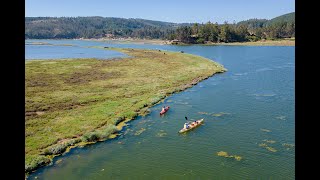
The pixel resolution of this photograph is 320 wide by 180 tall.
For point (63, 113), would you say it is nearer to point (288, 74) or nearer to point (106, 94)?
point (106, 94)

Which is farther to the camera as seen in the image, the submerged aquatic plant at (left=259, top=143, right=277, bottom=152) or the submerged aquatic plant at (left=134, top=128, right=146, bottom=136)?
the submerged aquatic plant at (left=134, top=128, right=146, bottom=136)

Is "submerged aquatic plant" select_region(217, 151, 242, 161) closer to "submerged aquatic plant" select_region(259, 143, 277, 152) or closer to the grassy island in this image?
"submerged aquatic plant" select_region(259, 143, 277, 152)

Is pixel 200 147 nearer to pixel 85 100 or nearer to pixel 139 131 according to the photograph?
pixel 139 131

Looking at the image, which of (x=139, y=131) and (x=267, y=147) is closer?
(x=267, y=147)

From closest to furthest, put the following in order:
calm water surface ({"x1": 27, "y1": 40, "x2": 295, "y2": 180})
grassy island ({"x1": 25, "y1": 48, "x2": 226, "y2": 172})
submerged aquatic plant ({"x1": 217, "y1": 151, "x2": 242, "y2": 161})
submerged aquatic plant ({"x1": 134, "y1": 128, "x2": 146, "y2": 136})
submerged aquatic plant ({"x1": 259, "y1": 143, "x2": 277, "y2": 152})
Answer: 1. calm water surface ({"x1": 27, "y1": 40, "x2": 295, "y2": 180})
2. submerged aquatic plant ({"x1": 217, "y1": 151, "x2": 242, "y2": 161})
3. submerged aquatic plant ({"x1": 259, "y1": 143, "x2": 277, "y2": 152})
4. grassy island ({"x1": 25, "y1": 48, "x2": 226, "y2": 172})
5. submerged aquatic plant ({"x1": 134, "y1": 128, "x2": 146, "y2": 136})

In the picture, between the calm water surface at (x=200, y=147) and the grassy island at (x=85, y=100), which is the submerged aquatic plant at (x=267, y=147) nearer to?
the calm water surface at (x=200, y=147)

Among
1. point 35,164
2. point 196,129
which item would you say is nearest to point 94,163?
point 35,164

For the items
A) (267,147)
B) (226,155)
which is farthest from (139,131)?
(267,147)

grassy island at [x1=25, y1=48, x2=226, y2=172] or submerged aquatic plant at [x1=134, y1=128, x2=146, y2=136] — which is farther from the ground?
grassy island at [x1=25, y1=48, x2=226, y2=172]

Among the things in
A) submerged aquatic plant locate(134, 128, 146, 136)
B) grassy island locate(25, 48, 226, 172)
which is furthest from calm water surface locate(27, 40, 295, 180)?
grassy island locate(25, 48, 226, 172)

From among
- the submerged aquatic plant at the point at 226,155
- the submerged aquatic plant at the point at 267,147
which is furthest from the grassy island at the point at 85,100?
the submerged aquatic plant at the point at 267,147
